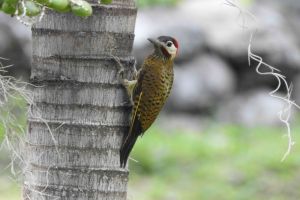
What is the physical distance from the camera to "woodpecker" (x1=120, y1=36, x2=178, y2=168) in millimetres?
4777

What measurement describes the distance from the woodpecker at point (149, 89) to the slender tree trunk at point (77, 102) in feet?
0.51

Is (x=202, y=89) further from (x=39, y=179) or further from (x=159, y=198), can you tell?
(x=39, y=179)

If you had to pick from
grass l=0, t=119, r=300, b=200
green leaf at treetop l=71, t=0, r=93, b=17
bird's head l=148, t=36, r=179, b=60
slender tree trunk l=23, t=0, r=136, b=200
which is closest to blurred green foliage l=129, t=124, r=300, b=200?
grass l=0, t=119, r=300, b=200

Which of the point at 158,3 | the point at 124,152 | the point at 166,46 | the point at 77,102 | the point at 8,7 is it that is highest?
the point at 158,3

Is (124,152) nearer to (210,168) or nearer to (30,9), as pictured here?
(30,9)

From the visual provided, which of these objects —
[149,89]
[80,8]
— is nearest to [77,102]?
[80,8]

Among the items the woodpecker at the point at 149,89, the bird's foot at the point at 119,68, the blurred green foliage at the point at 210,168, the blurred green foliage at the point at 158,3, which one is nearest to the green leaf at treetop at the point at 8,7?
the bird's foot at the point at 119,68

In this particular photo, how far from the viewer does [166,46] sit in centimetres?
606

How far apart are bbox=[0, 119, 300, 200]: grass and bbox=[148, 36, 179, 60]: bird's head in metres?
3.72

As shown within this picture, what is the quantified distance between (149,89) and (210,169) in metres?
4.80

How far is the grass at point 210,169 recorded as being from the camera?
32.0 ft

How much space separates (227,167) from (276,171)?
0.61 m

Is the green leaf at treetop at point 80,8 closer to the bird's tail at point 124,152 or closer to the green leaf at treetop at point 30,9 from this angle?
the green leaf at treetop at point 30,9

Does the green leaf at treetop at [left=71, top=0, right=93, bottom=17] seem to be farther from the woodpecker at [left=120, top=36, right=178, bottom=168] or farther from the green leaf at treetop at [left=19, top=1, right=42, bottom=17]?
the woodpecker at [left=120, top=36, right=178, bottom=168]
